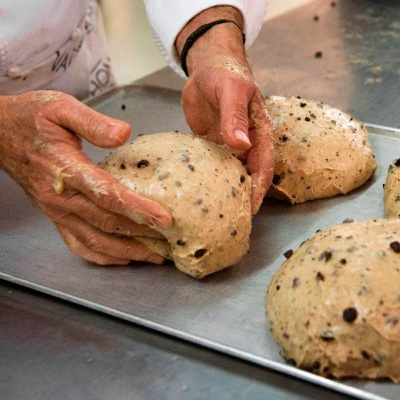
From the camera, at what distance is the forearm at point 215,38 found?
5.68ft

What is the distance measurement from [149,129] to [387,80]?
39.8 inches

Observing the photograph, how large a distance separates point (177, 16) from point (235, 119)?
0.64 metres

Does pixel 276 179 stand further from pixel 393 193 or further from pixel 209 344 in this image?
pixel 209 344

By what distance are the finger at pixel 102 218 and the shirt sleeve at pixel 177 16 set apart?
2.47ft

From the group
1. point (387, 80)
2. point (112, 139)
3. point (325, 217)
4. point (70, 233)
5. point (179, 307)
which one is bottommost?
point (387, 80)

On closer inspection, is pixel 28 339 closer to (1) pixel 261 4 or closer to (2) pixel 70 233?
(2) pixel 70 233

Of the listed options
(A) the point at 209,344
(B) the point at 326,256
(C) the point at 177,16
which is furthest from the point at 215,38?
(A) the point at 209,344

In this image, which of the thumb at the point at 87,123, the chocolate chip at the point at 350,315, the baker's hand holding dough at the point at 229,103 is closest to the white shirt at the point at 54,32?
the baker's hand holding dough at the point at 229,103

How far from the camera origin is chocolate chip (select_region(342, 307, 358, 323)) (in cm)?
113

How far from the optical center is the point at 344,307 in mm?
1152

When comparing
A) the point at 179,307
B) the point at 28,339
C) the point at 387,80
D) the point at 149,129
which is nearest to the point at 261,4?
the point at 149,129

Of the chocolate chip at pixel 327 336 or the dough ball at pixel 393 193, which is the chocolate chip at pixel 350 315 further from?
the dough ball at pixel 393 193

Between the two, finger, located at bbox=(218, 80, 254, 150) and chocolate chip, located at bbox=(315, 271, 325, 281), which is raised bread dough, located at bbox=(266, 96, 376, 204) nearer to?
finger, located at bbox=(218, 80, 254, 150)

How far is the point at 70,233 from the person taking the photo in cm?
151
